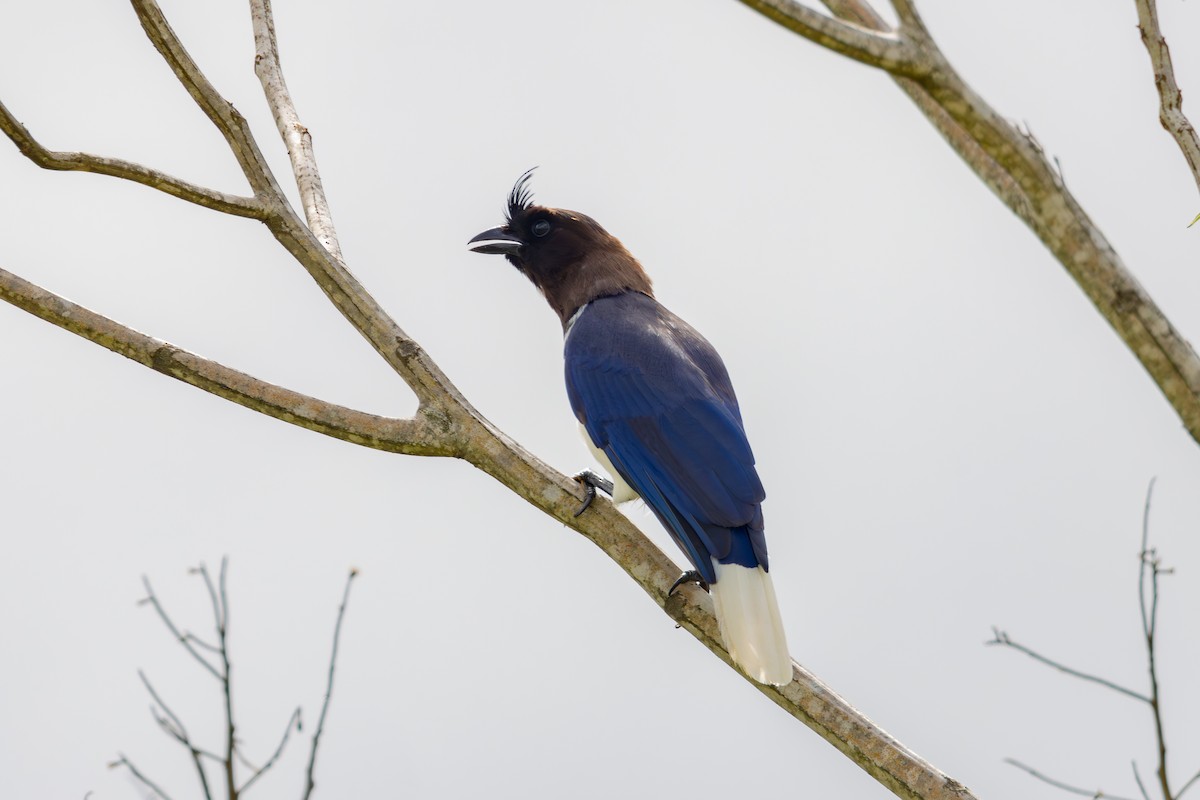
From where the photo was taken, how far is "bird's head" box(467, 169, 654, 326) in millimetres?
6070

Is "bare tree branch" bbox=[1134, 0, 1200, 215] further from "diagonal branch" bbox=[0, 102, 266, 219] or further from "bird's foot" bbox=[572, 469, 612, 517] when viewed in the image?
"diagonal branch" bbox=[0, 102, 266, 219]

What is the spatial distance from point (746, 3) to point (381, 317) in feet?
7.68

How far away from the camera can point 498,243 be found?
6340 millimetres

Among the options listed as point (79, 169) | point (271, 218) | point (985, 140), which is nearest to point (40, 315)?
point (79, 169)

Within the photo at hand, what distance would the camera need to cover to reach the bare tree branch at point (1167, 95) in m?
3.05

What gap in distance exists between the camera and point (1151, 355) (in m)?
2.12

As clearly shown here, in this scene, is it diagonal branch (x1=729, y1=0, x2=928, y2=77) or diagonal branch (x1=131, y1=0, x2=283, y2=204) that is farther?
diagonal branch (x1=131, y1=0, x2=283, y2=204)

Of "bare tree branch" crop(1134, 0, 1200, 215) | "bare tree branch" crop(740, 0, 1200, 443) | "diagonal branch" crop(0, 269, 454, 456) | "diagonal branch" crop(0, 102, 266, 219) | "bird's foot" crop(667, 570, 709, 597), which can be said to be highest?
"diagonal branch" crop(0, 102, 266, 219)

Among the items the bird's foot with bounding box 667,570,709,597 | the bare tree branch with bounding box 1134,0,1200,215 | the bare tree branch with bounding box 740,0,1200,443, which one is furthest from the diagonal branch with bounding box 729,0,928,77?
the bird's foot with bounding box 667,570,709,597

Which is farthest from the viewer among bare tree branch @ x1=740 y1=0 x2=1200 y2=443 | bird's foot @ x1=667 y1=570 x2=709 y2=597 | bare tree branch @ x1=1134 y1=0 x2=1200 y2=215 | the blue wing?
the blue wing

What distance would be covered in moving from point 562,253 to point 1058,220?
416 centimetres

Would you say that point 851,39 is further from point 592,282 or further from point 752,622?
point 592,282

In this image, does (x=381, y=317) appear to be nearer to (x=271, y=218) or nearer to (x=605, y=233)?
(x=271, y=218)

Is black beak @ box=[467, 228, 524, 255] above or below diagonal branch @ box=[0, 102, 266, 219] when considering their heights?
above
